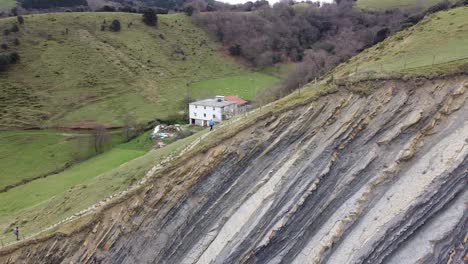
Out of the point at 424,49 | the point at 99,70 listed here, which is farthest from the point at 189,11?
the point at 424,49

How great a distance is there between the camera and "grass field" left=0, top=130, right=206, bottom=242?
25.5 metres

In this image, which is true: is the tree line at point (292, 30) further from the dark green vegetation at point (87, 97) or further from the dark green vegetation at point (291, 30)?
the dark green vegetation at point (87, 97)

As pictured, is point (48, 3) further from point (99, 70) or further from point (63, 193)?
point (63, 193)

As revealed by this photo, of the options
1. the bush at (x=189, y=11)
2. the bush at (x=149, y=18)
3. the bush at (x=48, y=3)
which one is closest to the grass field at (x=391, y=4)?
the bush at (x=189, y=11)

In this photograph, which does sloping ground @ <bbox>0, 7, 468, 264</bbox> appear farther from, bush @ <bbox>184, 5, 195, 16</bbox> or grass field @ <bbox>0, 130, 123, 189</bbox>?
bush @ <bbox>184, 5, 195, 16</bbox>

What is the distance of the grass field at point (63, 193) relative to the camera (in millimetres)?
25500

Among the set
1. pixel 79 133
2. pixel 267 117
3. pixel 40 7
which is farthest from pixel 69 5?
pixel 267 117

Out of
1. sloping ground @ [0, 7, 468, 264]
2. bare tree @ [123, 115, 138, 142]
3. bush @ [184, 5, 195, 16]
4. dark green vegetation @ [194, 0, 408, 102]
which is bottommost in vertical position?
bare tree @ [123, 115, 138, 142]

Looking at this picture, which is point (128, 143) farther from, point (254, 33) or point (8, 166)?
point (254, 33)

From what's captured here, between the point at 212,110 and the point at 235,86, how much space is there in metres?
20.3

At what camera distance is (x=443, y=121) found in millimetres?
21094

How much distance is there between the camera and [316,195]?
2122cm

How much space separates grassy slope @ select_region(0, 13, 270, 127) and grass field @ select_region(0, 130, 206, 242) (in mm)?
17927

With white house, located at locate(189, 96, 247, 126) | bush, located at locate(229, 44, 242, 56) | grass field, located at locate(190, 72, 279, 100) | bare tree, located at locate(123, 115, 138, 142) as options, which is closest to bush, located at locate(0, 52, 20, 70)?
bare tree, located at locate(123, 115, 138, 142)
